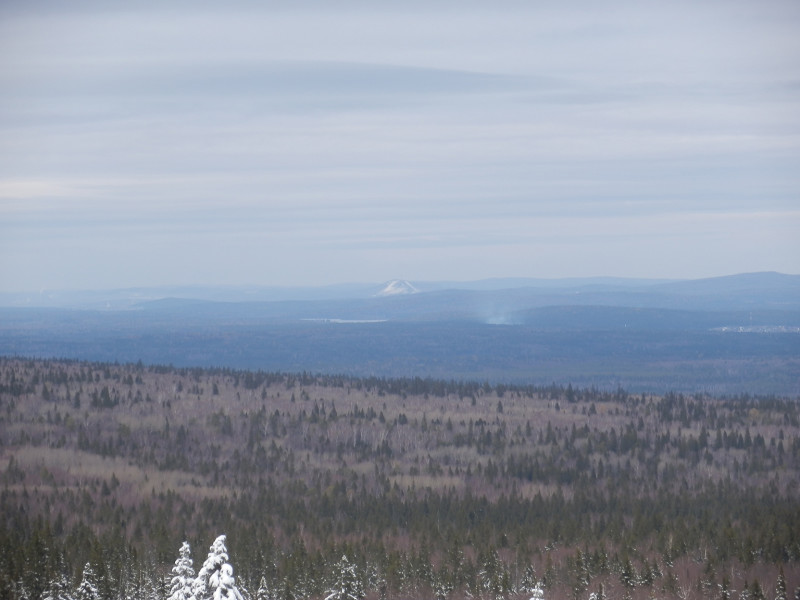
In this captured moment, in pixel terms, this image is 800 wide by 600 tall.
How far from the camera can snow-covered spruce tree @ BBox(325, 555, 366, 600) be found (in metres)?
97.2

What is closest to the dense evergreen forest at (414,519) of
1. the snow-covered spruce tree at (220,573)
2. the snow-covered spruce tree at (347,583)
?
the snow-covered spruce tree at (347,583)

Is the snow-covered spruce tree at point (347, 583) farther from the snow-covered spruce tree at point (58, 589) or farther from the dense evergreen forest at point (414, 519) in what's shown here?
the snow-covered spruce tree at point (58, 589)

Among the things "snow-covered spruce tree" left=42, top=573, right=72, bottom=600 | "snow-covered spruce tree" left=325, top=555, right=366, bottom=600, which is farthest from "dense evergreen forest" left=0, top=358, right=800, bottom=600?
"snow-covered spruce tree" left=325, top=555, right=366, bottom=600

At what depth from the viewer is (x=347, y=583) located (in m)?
99.0

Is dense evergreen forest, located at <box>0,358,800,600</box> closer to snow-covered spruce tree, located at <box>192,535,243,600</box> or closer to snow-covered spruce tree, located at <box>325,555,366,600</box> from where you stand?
snow-covered spruce tree, located at <box>325,555,366,600</box>

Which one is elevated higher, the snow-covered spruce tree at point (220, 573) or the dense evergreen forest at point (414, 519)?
the snow-covered spruce tree at point (220, 573)

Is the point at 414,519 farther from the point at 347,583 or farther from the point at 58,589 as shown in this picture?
the point at 58,589

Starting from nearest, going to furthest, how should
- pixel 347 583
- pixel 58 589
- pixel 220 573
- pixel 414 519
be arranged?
pixel 220 573
pixel 58 589
pixel 347 583
pixel 414 519

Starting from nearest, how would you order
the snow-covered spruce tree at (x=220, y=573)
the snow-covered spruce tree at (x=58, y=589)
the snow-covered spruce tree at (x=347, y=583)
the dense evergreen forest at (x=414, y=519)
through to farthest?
the snow-covered spruce tree at (x=220, y=573) < the snow-covered spruce tree at (x=58, y=589) < the snow-covered spruce tree at (x=347, y=583) < the dense evergreen forest at (x=414, y=519)

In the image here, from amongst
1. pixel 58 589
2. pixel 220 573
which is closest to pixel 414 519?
pixel 58 589

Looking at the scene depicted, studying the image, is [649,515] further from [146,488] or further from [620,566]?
[146,488]

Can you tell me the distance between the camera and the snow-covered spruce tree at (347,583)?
9719 cm

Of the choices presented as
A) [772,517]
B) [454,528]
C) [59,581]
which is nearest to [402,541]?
[454,528]

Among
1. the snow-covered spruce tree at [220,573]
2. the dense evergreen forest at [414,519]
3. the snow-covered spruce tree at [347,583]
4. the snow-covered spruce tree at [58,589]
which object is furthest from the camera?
the dense evergreen forest at [414,519]
